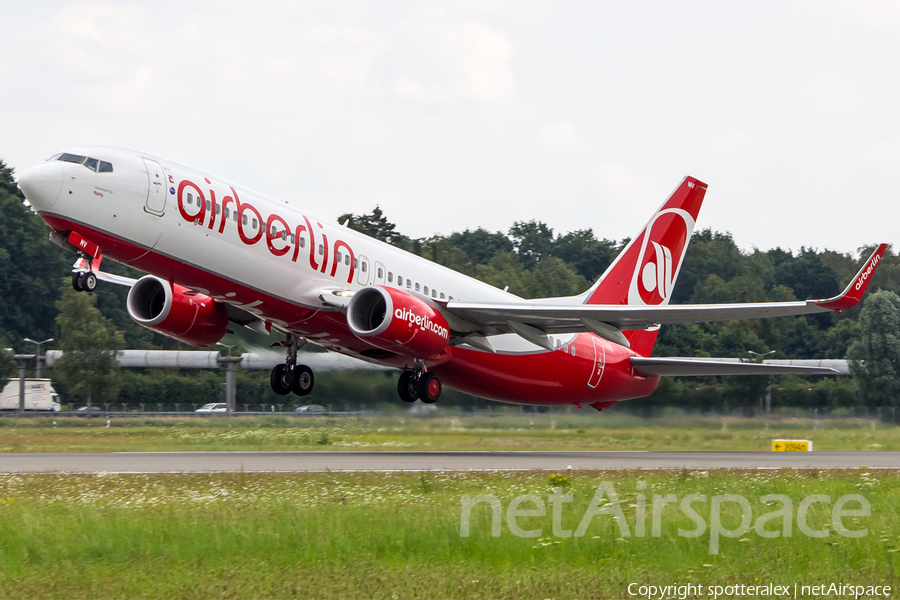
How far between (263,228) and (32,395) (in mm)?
40440

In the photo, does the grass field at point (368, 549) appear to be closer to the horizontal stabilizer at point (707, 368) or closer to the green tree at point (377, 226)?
the horizontal stabilizer at point (707, 368)

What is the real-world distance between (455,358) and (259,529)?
15.8 m

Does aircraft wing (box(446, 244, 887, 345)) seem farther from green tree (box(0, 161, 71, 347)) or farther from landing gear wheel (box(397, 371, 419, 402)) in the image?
green tree (box(0, 161, 71, 347))

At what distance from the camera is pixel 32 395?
191 ft

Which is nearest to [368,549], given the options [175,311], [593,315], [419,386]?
[419,386]

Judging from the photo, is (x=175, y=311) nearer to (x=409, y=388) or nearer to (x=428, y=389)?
(x=409, y=388)

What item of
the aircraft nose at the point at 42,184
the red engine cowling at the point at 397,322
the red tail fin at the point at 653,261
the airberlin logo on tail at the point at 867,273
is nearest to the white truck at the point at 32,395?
the red tail fin at the point at 653,261

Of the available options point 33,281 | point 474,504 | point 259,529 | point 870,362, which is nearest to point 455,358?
point 474,504

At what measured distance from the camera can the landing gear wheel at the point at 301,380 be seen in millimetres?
27534

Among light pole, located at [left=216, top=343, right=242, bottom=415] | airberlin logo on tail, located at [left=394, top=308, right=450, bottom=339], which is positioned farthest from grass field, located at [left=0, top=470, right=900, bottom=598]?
light pole, located at [left=216, top=343, right=242, bottom=415]

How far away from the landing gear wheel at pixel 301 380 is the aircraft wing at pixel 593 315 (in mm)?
4493

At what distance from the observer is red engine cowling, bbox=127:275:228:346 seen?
84.4ft

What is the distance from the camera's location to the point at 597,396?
101 ft

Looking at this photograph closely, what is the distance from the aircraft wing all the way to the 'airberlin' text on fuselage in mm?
3098
